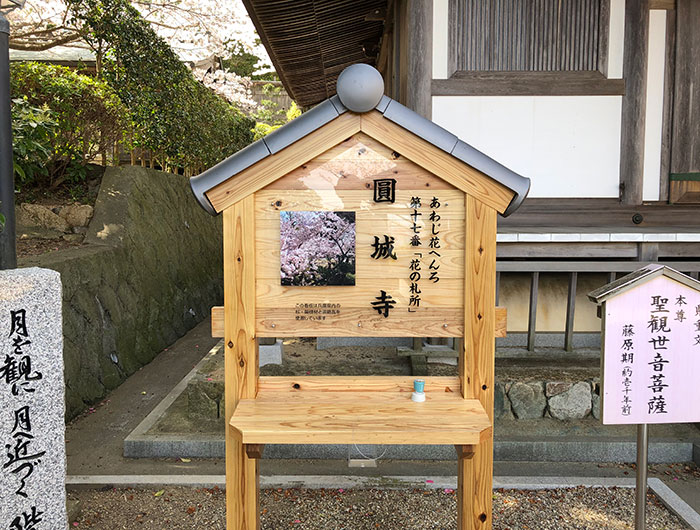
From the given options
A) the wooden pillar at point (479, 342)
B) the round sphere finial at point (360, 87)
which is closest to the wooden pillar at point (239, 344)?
the round sphere finial at point (360, 87)

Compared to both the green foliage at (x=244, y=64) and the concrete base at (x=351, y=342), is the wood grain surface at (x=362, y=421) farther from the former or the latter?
the green foliage at (x=244, y=64)

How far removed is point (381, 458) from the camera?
5.02 meters

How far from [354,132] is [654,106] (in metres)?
4.71

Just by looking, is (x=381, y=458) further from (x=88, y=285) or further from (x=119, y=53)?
(x=119, y=53)

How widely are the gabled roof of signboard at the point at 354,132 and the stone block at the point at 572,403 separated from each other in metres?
3.10

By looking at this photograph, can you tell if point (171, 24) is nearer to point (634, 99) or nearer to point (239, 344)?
point (634, 99)

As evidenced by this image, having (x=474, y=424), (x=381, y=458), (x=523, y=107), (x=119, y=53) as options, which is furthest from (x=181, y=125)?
(x=474, y=424)

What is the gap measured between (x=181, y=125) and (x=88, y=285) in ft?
16.8

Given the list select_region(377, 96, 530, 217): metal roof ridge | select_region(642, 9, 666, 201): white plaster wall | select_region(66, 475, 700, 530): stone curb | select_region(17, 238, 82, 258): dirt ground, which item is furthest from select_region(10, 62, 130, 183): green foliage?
select_region(642, 9, 666, 201): white plaster wall

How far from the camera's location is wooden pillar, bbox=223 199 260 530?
307cm

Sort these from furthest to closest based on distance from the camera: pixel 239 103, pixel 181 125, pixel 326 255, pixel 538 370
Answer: pixel 239 103 → pixel 181 125 → pixel 538 370 → pixel 326 255

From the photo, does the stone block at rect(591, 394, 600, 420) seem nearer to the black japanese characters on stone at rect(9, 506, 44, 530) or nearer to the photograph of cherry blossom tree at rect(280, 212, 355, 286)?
the photograph of cherry blossom tree at rect(280, 212, 355, 286)

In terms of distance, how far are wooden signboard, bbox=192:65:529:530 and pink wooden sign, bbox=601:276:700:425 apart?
657 millimetres

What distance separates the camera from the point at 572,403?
5.43m
